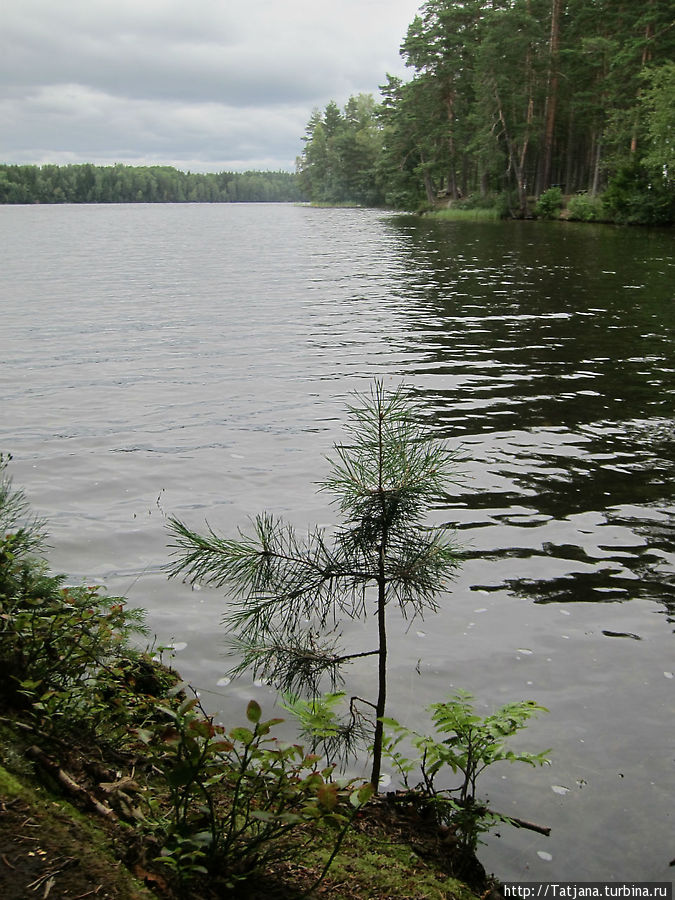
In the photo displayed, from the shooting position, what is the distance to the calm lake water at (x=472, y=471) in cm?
438

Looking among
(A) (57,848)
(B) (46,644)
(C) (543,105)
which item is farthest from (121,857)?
(C) (543,105)

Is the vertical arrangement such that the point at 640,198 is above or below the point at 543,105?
below

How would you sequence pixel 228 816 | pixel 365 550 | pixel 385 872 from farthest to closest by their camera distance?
pixel 365 550
pixel 385 872
pixel 228 816

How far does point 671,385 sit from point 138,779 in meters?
11.3

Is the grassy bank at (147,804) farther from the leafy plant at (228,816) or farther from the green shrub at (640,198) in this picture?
the green shrub at (640,198)

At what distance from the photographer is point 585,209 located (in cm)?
5088

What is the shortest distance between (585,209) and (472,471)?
48.0 meters

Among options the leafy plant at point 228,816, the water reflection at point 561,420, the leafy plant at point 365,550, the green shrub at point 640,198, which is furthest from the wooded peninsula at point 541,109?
the leafy plant at point 228,816

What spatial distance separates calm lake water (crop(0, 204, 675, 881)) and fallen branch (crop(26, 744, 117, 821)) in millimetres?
1961

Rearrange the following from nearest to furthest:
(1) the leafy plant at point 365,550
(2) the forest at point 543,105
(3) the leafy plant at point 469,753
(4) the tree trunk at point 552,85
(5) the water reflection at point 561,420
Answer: (3) the leafy plant at point 469,753, (1) the leafy plant at point 365,550, (5) the water reflection at point 561,420, (2) the forest at point 543,105, (4) the tree trunk at point 552,85

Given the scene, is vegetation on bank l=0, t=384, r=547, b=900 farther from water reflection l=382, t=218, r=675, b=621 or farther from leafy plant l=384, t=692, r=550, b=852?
water reflection l=382, t=218, r=675, b=621

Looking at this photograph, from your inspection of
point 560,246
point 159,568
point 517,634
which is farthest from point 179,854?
point 560,246

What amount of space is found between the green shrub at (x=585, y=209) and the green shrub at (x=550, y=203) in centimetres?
186

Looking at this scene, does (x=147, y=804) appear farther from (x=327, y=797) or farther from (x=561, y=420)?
(x=561, y=420)
